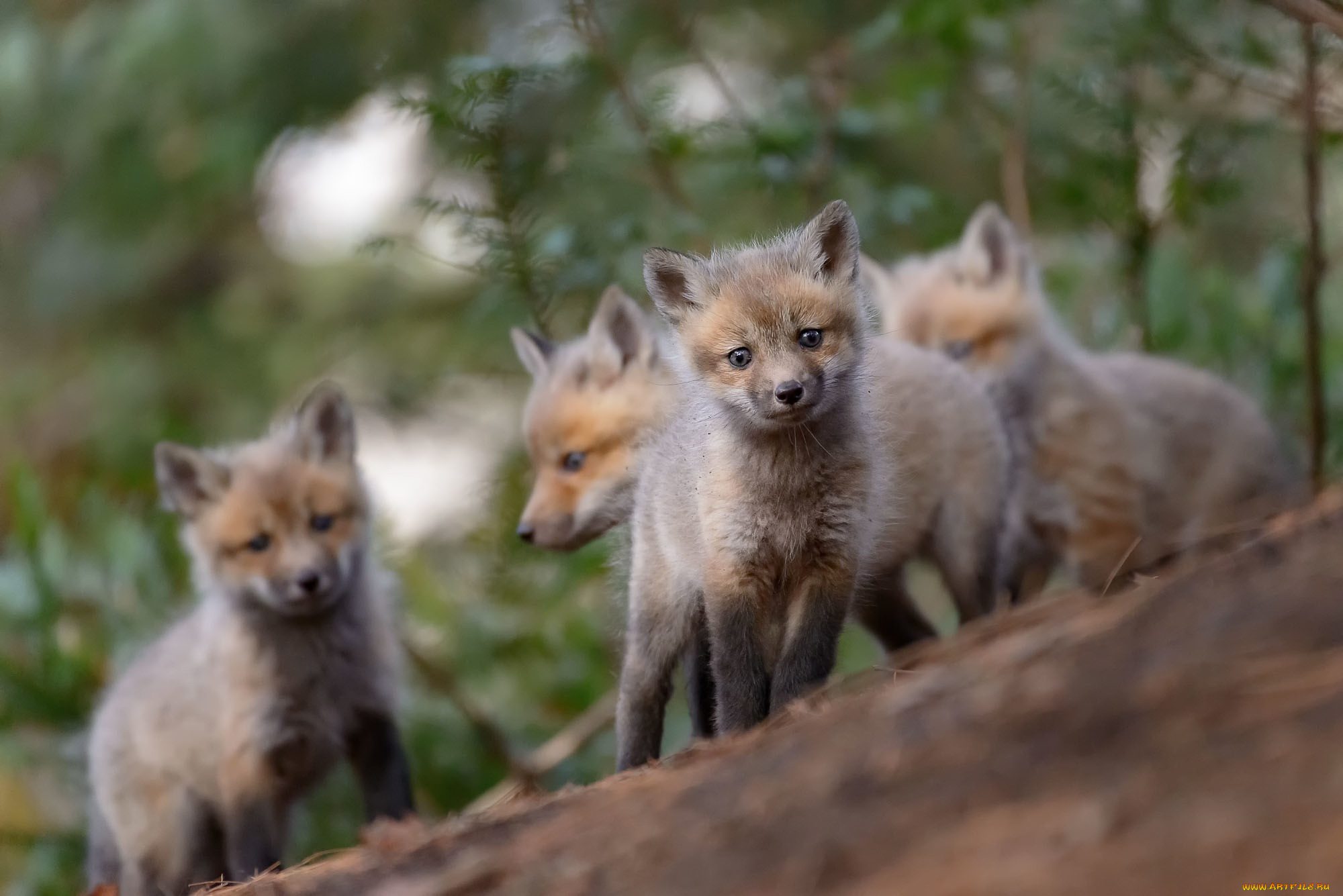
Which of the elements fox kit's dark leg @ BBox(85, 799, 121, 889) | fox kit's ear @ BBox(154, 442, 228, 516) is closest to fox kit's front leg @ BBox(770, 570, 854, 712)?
fox kit's ear @ BBox(154, 442, 228, 516)

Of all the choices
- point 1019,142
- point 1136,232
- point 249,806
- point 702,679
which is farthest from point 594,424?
point 1136,232

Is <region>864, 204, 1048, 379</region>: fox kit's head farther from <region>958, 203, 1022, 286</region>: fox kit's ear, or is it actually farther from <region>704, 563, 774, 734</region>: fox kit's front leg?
<region>704, 563, 774, 734</region>: fox kit's front leg

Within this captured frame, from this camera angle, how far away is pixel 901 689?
102 inches

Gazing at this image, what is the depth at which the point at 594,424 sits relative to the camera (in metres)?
4.89

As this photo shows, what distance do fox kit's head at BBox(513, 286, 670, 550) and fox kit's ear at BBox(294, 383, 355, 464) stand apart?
3.65 feet

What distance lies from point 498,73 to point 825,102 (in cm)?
241

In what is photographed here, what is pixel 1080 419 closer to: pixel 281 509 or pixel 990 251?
pixel 990 251

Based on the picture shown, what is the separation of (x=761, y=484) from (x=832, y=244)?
30.0 inches

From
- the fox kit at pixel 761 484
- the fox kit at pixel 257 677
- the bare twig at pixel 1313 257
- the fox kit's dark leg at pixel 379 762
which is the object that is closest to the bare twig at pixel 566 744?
the fox kit's dark leg at pixel 379 762

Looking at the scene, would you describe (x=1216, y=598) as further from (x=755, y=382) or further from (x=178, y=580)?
(x=178, y=580)

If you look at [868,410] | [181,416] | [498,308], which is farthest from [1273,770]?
[181,416]

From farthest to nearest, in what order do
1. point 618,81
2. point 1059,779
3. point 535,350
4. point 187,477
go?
point 618,81 < point 187,477 < point 535,350 < point 1059,779

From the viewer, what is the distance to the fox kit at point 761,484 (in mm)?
3562

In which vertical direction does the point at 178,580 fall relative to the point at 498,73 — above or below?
below
